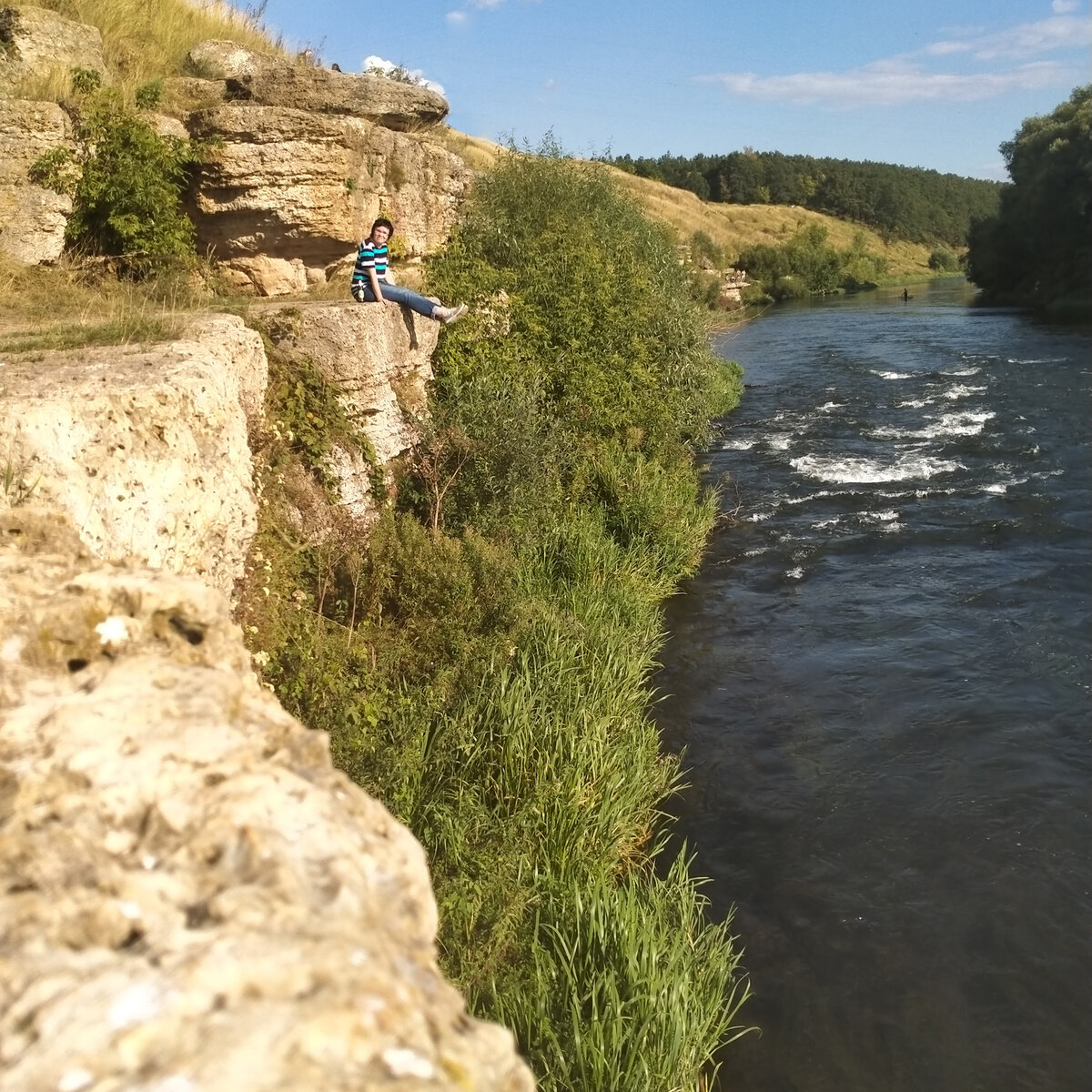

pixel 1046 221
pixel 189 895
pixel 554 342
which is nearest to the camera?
pixel 189 895

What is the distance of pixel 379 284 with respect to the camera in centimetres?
995

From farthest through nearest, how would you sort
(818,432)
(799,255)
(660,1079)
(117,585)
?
(799,255)
(818,432)
(660,1079)
(117,585)

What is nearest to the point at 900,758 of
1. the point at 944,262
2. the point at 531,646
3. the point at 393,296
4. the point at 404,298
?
the point at 531,646

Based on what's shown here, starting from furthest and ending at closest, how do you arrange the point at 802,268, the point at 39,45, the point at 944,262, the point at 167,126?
1. the point at 944,262
2. the point at 802,268
3. the point at 167,126
4. the point at 39,45

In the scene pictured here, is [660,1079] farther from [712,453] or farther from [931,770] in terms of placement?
[712,453]

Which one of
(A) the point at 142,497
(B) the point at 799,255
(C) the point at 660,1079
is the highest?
(B) the point at 799,255

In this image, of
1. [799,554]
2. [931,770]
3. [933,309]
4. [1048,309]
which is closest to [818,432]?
[799,554]

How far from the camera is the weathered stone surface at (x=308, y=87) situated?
11.6 metres

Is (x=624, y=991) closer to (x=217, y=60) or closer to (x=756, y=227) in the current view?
(x=217, y=60)

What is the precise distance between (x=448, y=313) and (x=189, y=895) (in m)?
9.32

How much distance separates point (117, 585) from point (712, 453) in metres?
15.8

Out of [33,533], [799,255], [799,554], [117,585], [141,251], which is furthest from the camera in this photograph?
[799,255]

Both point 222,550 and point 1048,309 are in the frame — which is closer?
point 222,550

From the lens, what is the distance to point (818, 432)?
62.5ft
